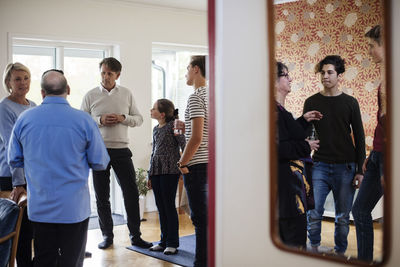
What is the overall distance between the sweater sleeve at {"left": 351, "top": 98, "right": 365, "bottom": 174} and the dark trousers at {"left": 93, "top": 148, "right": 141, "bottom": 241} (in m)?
3.01

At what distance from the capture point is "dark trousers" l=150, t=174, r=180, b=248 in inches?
150

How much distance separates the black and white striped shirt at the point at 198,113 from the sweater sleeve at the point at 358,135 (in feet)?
5.52

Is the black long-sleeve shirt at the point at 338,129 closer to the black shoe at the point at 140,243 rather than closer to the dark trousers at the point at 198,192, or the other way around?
the dark trousers at the point at 198,192

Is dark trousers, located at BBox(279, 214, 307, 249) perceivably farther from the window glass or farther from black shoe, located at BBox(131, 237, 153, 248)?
the window glass

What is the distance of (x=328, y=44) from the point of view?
1328 mm

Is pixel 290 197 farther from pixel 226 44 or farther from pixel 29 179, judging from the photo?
pixel 29 179

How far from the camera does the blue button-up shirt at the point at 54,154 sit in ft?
7.73

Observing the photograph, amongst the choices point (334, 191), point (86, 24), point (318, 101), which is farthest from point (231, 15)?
point (86, 24)

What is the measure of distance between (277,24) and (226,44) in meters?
Result: 0.17

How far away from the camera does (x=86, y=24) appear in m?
5.35

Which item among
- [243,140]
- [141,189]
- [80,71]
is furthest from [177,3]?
[243,140]

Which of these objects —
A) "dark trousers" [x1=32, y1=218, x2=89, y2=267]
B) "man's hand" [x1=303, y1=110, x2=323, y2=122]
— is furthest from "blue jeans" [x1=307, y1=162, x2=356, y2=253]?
"dark trousers" [x1=32, y1=218, x2=89, y2=267]

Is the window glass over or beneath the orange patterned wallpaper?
over

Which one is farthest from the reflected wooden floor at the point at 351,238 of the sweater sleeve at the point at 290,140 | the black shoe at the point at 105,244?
the black shoe at the point at 105,244
